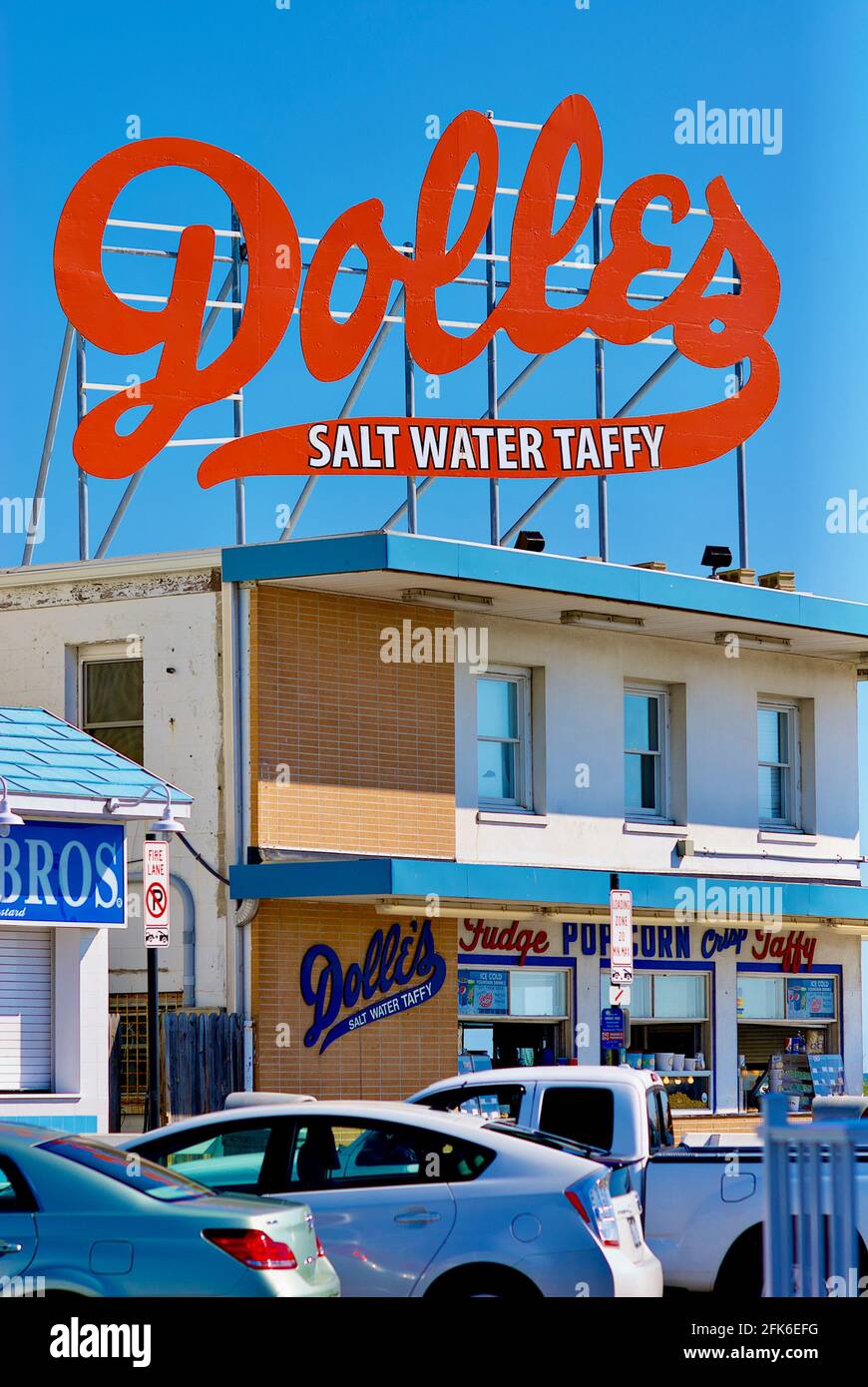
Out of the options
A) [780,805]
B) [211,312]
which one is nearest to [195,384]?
[211,312]

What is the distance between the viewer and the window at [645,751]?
2816 centimetres

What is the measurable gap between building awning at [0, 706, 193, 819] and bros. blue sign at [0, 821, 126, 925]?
240 millimetres

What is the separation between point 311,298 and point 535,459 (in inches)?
132

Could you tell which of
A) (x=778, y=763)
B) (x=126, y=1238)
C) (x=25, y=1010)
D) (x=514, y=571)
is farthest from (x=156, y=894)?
(x=778, y=763)

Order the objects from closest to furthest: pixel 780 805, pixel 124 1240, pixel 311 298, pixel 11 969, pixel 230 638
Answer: pixel 124 1240
pixel 11 969
pixel 230 638
pixel 311 298
pixel 780 805

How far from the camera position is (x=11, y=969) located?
69.1 ft

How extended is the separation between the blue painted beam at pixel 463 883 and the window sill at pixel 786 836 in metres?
1.11

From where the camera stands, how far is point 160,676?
993 inches

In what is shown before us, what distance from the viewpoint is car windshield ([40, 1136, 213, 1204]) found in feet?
36.5

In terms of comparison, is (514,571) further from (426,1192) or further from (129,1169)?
(129,1169)

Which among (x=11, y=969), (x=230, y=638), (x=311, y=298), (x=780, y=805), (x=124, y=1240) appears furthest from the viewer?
(x=780, y=805)

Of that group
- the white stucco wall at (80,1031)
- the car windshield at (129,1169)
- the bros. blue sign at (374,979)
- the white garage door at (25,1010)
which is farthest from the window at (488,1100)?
the bros. blue sign at (374,979)
